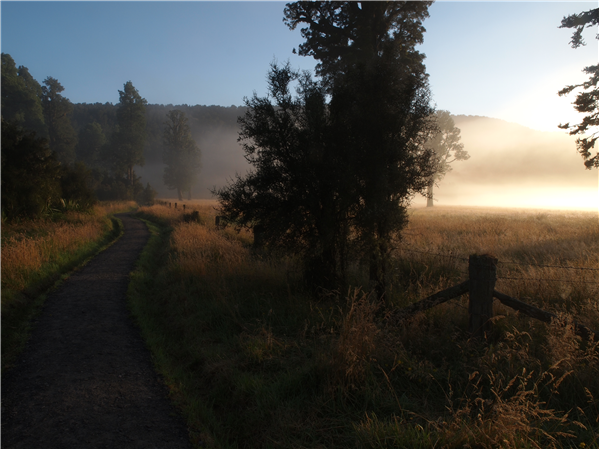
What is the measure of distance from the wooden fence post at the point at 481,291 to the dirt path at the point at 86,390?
151 inches

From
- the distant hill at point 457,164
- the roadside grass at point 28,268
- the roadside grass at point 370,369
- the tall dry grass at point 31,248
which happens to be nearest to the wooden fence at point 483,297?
the roadside grass at point 370,369

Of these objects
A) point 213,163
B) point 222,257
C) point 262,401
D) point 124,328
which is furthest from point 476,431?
point 213,163

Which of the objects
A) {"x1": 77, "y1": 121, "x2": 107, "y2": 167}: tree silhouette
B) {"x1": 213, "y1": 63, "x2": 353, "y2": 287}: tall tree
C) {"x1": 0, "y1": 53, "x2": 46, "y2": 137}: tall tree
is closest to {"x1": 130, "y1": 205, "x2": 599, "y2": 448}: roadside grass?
{"x1": 213, "y1": 63, "x2": 353, "y2": 287}: tall tree

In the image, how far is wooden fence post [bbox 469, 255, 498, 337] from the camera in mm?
4410

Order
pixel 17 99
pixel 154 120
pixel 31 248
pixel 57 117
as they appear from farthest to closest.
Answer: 1. pixel 154 120
2. pixel 57 117
3. pixel 17 99
4. pixel 31 248

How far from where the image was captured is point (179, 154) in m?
71.4

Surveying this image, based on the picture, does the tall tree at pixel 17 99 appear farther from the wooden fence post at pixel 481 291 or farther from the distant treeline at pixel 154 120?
the wooden fence post at pixel 481 291

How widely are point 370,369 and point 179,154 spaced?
74359 mm

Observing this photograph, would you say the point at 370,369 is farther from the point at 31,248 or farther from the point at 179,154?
the point at 179,154

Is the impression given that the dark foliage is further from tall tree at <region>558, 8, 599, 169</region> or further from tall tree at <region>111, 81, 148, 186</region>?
tall tree at <region>111, 81, 148, 186</region>

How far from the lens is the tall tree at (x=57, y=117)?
177ft

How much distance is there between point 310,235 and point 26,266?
7.20 metres

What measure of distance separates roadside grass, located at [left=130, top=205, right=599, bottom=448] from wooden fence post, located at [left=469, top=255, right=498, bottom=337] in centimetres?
24

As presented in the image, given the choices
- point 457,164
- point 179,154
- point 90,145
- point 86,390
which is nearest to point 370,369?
point 86,390
